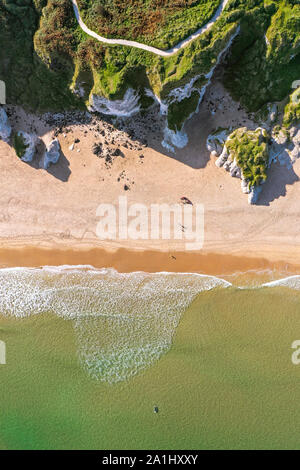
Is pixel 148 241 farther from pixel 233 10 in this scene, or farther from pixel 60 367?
pixel 233 10

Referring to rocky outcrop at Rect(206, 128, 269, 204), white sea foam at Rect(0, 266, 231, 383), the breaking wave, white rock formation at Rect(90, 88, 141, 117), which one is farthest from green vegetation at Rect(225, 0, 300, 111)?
white sea foam at Rect(0, 266, 231, 383)

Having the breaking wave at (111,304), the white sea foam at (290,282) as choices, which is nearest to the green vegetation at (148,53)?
the breaking wave at (111,304)

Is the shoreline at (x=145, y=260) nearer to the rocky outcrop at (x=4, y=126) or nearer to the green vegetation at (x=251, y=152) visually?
the green vegetation at (x=251, y=152)

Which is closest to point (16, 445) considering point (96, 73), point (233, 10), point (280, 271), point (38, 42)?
point (280, 271)

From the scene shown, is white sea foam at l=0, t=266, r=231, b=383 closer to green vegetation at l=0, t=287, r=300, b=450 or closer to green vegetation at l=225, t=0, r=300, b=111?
green vegetation at l=0, t=287, r=300, b=450

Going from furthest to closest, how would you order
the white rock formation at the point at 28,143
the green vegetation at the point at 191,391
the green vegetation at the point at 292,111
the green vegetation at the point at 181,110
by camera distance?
the white rock formation at the point at 28,143 < the green vegetation at the point at 191,391 < the green vegetation at the point at 292,111 < the green vegetation at the point at 181,110
